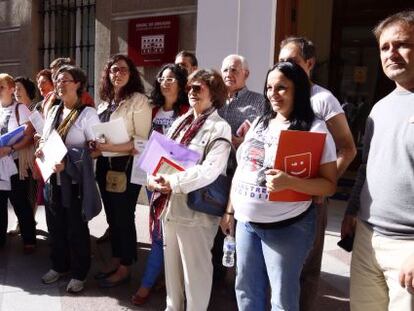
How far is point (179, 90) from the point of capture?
3.49 metres

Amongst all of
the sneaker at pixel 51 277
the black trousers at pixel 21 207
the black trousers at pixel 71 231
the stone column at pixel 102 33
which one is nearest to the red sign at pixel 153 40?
the stone column at pixel 102 33

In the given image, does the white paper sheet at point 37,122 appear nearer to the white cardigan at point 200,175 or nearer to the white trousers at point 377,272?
the white cardigan at point 200,175

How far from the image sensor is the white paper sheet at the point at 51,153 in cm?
335

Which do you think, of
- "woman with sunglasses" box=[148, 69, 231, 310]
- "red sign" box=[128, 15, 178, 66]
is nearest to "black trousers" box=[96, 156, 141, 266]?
"woman with sunglasses" box=[148, 69, 231, 310]

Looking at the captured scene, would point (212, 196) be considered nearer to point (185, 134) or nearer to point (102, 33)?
point (185, 134)

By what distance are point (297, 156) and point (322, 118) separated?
53 centimetres

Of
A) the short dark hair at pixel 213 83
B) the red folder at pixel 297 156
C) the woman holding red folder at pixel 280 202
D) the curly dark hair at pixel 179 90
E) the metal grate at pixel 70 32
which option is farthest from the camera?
the metal grate at pixel 70 32

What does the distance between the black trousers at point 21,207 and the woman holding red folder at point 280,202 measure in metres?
2.84

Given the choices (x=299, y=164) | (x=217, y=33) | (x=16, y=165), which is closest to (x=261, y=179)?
(x=299, y=164)

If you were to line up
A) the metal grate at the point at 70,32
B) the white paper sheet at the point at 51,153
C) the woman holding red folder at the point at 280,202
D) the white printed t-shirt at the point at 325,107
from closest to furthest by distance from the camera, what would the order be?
the woman holding red folder at the point at 280,202 → the white printed t-shirt at the point at 325,107 → the white paper sheet at the point at 51,153 → the metal grate at the point at 70,32

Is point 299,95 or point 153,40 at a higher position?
point 153,40

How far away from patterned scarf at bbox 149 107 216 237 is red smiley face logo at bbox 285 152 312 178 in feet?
2.64

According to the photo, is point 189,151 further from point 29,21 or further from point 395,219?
point 29,21

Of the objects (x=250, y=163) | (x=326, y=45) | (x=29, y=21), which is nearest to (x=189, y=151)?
(x=250, y=163)
